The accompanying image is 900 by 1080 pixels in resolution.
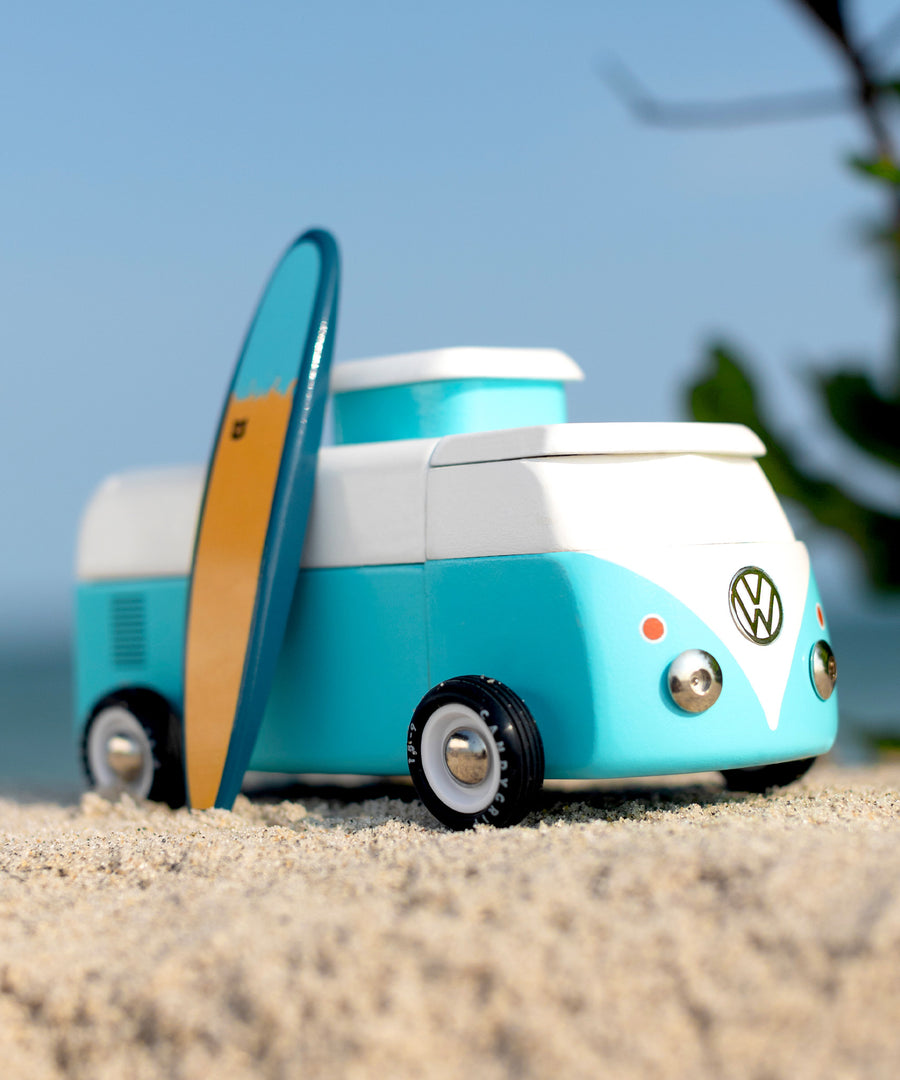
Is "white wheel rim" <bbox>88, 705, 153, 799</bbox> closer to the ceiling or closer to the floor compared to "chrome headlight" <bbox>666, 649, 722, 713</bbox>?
closer to the floor

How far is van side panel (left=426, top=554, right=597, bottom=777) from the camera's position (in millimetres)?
3330

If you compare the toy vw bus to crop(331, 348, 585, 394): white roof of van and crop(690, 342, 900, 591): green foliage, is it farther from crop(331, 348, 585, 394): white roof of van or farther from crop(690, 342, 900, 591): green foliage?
crop(690, 342, 900, 591): green foliage

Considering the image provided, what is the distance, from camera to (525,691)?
11.3ft

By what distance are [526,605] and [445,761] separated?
479mm

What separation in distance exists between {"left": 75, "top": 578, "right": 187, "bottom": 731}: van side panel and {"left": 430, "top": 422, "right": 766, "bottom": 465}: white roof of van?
1.48 metres

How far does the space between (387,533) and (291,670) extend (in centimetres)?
65

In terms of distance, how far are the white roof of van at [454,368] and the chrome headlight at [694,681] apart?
1283mm

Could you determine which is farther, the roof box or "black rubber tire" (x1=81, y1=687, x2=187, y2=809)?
"black rubber tire" (x1=81, y1=687, x2=187, y2=809)

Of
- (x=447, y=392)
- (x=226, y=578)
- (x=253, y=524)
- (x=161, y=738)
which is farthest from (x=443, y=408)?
(x=161, y=738)

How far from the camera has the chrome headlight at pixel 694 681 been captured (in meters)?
3.35

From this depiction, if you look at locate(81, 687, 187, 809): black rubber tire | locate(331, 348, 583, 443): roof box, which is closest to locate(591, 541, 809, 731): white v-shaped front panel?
locate(331, 348, 583, 443): roof box

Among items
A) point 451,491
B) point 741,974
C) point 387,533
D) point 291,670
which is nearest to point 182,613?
point 291,670

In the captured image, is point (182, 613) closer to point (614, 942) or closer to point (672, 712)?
point (672, 712)

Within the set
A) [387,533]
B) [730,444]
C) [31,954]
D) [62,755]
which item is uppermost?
[730,444]
